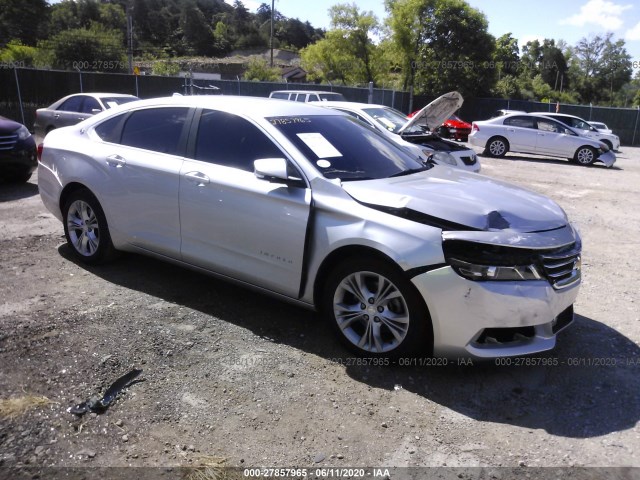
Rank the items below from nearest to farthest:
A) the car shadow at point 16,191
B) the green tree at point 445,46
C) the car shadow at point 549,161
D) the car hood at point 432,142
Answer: the car shadow at point 16,191, the car hood at point 432,142, the car shadow at point 549,161, the green tree at point 445,46

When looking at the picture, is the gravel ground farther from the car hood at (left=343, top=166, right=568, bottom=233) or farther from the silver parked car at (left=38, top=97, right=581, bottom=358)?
the car hood at (left=343, top=166, right=568, bottom=233)

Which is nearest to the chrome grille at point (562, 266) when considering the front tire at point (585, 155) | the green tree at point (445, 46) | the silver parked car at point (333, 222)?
the silver parked car at point (333, 222)

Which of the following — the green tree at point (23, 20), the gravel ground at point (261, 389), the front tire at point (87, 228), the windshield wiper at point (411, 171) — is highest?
the green tree at point (23, 20)

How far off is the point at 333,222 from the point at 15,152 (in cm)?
738

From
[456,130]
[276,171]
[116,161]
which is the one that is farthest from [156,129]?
[456,130]

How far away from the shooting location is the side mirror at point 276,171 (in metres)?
3.91

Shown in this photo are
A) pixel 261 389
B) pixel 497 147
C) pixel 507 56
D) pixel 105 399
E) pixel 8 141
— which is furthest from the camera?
pixel 507 56

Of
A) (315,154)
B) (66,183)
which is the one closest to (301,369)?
(315,154)

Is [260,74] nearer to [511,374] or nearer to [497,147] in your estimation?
[497,147]

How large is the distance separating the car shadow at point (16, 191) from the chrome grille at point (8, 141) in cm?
69

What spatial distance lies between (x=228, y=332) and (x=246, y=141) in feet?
4.91

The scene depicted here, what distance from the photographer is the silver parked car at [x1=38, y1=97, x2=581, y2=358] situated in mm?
3400

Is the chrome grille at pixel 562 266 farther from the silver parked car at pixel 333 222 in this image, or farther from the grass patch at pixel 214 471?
the grass patch at pixel 214 471

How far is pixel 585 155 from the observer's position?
59.0 ft
